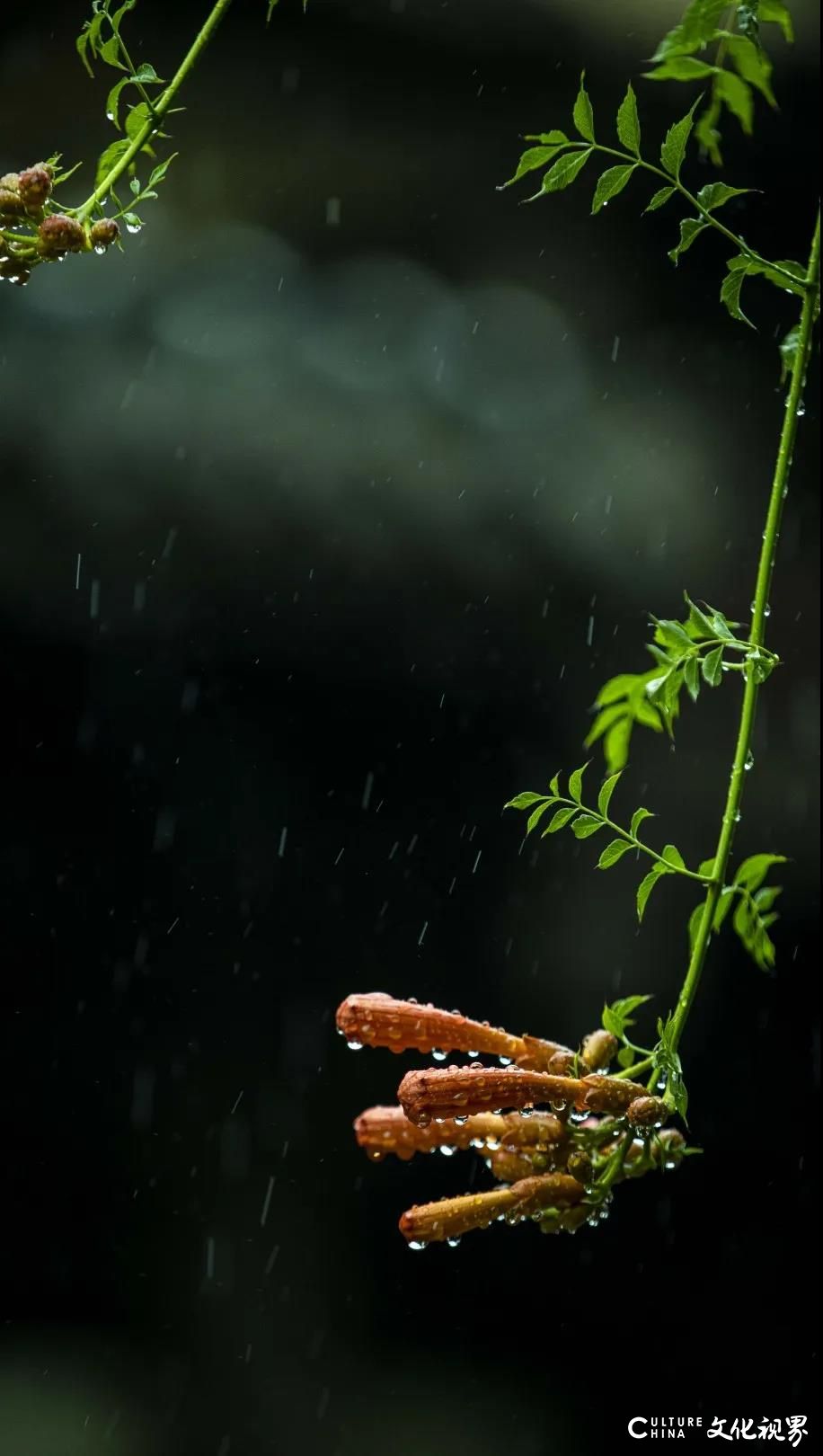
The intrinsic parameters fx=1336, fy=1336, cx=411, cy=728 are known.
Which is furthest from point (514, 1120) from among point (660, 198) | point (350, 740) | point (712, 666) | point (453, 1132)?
point (350, 740)

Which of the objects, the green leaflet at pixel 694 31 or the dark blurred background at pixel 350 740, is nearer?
the green leaflet at pixel 694 31

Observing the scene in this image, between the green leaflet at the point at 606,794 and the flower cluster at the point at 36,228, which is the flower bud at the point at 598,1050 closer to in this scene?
the green leaflet at the point at 606,794

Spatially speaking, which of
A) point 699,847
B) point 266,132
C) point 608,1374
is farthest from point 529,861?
point 266,132

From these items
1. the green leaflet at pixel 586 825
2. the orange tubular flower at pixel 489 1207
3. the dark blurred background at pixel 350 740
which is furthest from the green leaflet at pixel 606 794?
the dark blurred background at pixel 350 740

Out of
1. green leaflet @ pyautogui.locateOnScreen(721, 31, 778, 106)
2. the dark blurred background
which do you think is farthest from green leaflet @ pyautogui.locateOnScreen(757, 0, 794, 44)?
the dark blurred background

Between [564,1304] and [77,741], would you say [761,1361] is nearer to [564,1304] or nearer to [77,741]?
[564,1304]

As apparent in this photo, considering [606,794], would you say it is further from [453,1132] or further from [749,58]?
[749,58]
